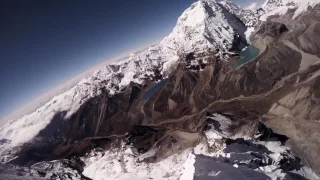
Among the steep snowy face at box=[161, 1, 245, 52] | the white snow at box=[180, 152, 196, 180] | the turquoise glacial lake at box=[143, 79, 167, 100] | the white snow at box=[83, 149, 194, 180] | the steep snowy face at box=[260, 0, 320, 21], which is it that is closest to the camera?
the white snow at box=[180, 152, 196, 180]

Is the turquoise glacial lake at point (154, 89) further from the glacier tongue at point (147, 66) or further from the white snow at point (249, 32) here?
the white snow at point (249, 32)

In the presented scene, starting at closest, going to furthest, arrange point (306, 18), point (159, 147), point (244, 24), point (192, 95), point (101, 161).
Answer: point (159, 147)
point (101, 161)
point (192, 95)
point (306, 18)
point (244, 24)

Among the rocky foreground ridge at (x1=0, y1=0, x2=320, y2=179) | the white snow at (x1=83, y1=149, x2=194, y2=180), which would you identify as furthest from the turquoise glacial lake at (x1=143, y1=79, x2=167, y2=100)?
the white snow at (x1=83, y1=149, x2=194, y2=180)

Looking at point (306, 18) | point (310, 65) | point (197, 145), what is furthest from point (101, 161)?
point (306, 18)

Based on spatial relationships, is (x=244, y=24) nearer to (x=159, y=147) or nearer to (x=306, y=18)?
(x=306, y=18)

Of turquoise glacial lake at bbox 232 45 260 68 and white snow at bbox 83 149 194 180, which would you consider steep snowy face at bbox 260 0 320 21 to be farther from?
white snow at bbox 83 149 194 180

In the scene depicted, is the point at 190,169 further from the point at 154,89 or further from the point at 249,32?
the point at 249,32
